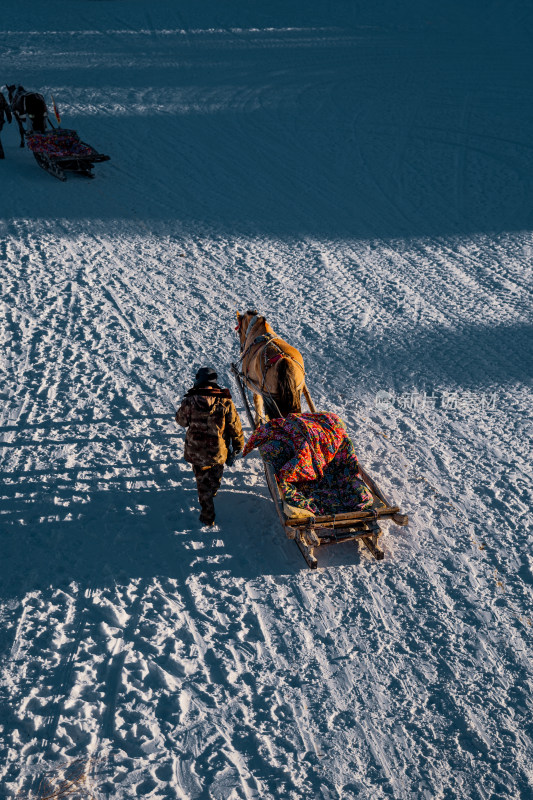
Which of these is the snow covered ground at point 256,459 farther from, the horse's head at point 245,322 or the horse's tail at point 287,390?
the horse's head at point 245,322

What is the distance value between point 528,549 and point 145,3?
23.9 meters

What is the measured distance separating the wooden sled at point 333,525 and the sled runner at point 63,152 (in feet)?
28.6

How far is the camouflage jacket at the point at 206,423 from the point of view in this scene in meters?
5.49

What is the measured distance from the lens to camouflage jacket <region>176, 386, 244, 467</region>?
18.0ft

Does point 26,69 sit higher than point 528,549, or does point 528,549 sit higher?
point 26,69

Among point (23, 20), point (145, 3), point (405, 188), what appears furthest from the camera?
point (145, 3)

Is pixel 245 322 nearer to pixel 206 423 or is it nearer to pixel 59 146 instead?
pixel 206 423

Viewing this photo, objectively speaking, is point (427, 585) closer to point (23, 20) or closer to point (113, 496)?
point (113, 496)

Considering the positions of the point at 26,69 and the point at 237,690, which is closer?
the point at 237,690

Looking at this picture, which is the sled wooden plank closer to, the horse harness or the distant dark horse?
the horse harness

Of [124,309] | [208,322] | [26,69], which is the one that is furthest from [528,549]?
[26,69]

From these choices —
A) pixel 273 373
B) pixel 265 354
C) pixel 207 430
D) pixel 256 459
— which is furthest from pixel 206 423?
pixel 256 459

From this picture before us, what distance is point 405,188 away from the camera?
12.9 metres

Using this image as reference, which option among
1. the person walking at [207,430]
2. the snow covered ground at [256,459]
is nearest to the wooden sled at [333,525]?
the snow covered ground at [256,459]
